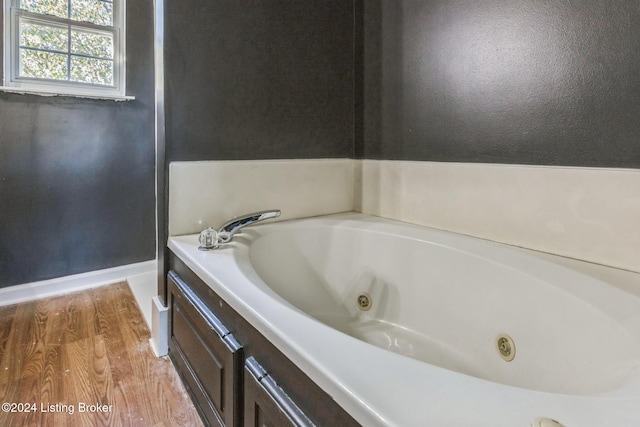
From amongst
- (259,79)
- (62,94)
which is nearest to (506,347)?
(259,79)

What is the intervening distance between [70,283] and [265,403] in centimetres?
204

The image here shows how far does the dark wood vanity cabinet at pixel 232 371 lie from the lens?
1.75 feet

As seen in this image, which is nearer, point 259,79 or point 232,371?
point 232,371

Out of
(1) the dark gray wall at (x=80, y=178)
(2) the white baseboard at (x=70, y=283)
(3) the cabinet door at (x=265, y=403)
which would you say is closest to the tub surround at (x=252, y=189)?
(3) the cabinet door at (x=265, y=403)

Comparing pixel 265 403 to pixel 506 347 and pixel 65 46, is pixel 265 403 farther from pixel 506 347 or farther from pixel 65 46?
pixel 65 46

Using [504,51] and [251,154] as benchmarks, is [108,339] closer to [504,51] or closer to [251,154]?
[251,154]

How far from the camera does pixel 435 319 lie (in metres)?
1.12

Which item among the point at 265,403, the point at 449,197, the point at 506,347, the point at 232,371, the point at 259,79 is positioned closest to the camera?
the point at 265,403

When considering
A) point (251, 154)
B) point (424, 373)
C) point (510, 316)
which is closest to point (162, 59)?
point (251, 154)

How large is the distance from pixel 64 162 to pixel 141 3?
1169 mm

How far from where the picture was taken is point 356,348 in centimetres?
52

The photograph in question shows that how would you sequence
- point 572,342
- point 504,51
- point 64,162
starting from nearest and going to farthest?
point 572,342 < point 504,51 < point 64,162

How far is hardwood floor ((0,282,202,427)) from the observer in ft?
3.34

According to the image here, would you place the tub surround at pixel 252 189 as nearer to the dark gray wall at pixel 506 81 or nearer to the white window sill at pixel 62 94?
the dark gray wall at pixel 506 81
